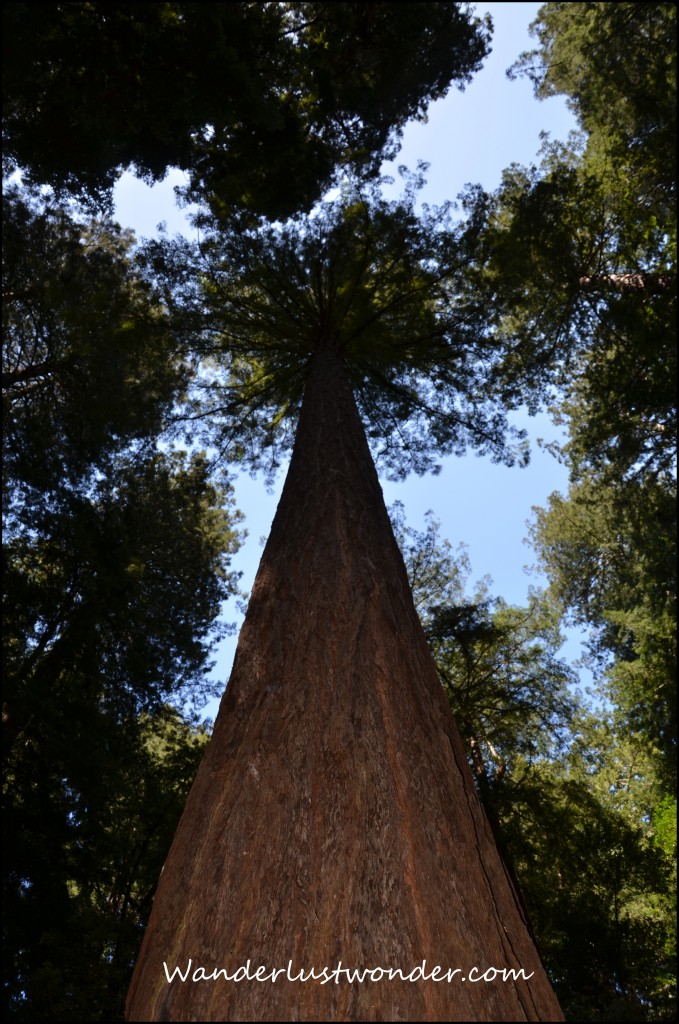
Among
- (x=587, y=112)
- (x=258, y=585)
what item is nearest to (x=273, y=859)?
(x=258, y=585)

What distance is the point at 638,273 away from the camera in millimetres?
9516

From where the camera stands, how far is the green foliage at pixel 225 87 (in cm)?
580

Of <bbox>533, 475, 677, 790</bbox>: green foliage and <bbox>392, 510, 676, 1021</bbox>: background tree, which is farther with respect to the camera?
<bbox>533, 475, 677, 790</bbox>: green foliage

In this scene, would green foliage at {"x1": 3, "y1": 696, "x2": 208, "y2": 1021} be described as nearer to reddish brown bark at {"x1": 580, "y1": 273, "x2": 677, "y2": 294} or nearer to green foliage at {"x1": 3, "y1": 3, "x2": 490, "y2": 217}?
green foliage at {"x1": 3, "y1": 3, "x2": 490, "y2": 217}

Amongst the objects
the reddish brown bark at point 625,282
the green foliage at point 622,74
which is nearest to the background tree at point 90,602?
the reddish brown bark at point 625,282

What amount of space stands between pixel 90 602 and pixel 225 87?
6.08 metres

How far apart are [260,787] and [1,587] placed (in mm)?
6859

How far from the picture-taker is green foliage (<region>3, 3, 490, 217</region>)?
580 cm

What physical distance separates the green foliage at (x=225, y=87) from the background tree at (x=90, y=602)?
6.00 ft

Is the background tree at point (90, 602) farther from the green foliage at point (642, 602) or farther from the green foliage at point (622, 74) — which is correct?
the green foliage at point (622, 74)

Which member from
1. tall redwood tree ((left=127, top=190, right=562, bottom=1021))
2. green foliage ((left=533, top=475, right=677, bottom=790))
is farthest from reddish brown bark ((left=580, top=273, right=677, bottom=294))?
tall redwood tree ((left=127, top=190, right=562, bottom=1021))

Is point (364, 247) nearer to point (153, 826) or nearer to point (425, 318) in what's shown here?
point (425, 318)

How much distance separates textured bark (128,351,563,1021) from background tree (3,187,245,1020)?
4476mm

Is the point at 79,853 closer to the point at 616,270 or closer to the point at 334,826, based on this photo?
the point at 334,826
